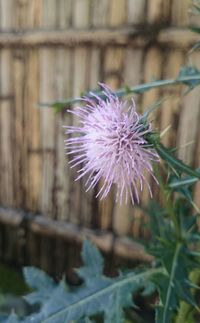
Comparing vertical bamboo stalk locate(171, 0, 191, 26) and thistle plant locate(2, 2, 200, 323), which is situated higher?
vertical bamboo stalk locate(171, 0, 191, 26)

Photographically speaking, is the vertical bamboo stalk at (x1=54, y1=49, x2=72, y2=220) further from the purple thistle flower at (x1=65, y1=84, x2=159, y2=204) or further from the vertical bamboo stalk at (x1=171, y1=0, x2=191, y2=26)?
the purple thistle flower at (x1=65, y1=84, x2=159, y2=204)

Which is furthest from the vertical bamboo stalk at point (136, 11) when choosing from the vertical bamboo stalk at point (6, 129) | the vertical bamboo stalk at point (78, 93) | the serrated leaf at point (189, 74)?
the serrated leaf at point (189, 74)

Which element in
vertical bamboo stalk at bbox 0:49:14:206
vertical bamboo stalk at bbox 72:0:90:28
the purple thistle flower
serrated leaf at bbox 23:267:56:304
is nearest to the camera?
the purple thistle flower

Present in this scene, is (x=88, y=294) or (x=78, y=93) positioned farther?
(x=78, y=93)

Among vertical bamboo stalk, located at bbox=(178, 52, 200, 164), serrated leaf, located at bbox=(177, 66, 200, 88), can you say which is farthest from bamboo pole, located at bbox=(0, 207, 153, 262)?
serrated leaf, located at bbox=(177, 66, 200, 88)

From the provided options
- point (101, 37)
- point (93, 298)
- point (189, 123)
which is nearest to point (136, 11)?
point (101, 37)

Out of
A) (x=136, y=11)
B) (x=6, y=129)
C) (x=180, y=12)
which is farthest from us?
(x=6, y=129)

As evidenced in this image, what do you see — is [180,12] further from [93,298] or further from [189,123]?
[93,298]

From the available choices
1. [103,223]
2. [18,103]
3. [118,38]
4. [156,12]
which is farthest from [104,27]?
[103,223]

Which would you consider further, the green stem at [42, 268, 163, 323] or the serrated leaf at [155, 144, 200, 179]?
the green stem at [42, 268, 163, 323]
